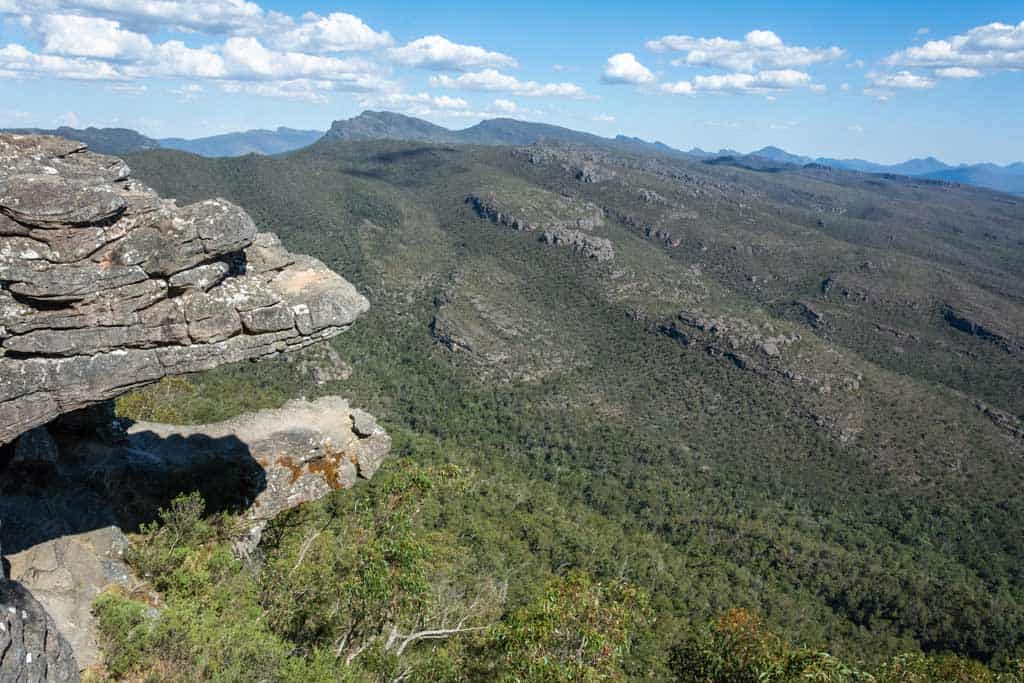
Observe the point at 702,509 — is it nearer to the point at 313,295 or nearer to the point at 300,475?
the point at 300,475

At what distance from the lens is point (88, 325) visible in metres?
12.1

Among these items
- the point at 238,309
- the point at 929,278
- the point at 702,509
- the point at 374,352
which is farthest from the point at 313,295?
the point at 929,278

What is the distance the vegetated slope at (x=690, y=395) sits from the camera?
56875 mm

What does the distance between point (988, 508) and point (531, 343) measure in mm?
69220

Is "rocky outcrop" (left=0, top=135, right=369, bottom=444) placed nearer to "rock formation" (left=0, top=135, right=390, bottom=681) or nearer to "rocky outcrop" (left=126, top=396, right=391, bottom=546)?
"rock formation" (left=0, top=135, right=390, bottom=681)

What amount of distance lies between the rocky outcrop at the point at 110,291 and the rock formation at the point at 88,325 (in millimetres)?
28

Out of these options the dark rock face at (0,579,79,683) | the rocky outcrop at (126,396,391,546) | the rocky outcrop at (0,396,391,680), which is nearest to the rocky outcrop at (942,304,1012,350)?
the rocky outcrop at (126,396,391,546)

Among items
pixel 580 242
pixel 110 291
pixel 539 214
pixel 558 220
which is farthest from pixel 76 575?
pixel 539 214

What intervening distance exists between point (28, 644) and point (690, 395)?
322ft

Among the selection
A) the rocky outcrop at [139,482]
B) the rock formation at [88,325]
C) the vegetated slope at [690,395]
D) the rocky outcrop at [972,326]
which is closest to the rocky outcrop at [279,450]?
the rocky outcrop at [139,482]

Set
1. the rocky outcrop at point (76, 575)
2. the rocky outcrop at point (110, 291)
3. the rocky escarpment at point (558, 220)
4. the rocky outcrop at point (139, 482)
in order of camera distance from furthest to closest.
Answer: the rocky escarpment at point (558, 220) → the rocky outcrop at point (139, 482) → the rocky outcrop at point (76, 575) → the rocky outcrop at point (110, 291)

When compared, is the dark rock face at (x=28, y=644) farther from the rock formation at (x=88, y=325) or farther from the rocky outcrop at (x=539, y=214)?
the rocky outcrop at (x=539, y=214)

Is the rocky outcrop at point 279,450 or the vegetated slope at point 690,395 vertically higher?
the rocky outcrop at point 279,450

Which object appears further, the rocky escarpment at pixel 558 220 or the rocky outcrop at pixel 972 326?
the rocky escarpment at pixel 558 220
